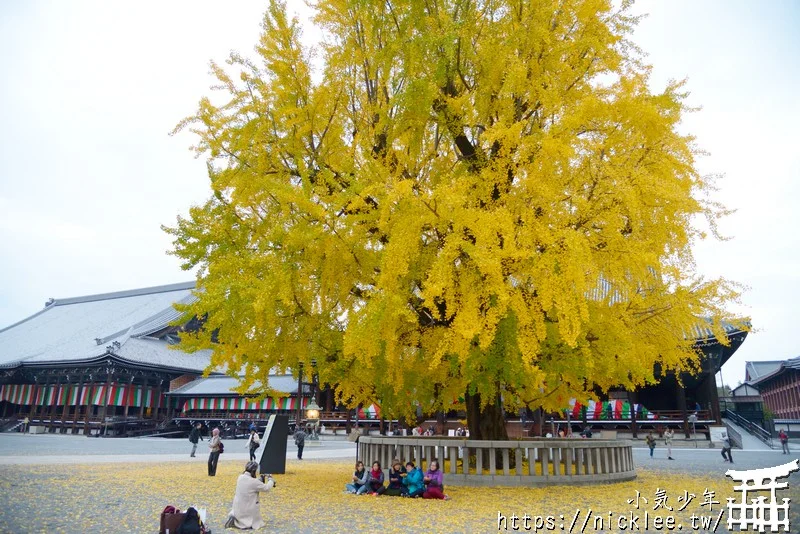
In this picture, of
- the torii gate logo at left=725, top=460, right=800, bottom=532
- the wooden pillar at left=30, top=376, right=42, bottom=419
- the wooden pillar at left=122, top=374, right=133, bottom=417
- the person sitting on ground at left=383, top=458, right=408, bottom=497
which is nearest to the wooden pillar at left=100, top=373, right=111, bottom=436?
the wooden pillar at left=122, top=374, right=133, bottom=417

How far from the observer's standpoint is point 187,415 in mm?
41750

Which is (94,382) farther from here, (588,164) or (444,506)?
(588,164)

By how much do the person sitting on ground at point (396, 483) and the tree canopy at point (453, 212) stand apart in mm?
1769

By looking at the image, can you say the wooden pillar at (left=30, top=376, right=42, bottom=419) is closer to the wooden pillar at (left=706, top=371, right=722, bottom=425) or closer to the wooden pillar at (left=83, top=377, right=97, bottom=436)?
the wooden pillar at (left=83, top=377, right=97, bottom=436)

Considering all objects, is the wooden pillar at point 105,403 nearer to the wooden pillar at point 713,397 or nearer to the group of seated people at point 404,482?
the group of seated people at point 404,482

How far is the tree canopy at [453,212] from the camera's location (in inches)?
340

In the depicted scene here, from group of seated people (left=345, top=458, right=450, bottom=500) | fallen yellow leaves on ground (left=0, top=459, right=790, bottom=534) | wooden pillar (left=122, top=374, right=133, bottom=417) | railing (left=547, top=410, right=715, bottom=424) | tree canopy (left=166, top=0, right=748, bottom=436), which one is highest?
tree canopy (left=166, top=0, right=748, bottom=436)

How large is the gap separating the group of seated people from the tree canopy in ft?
5.75

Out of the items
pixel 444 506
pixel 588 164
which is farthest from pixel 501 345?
pixel 588 164

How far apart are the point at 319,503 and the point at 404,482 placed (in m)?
1.70

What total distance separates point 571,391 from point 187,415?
37.0 m

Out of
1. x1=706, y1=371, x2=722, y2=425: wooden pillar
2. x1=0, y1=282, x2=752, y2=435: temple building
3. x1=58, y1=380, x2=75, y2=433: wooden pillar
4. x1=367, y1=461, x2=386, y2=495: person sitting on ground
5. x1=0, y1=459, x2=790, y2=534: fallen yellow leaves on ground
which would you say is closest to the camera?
x1=0, y1=459, x2=790, y2=534: fallen yellow leaves on ground

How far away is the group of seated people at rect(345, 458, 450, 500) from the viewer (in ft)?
31.8

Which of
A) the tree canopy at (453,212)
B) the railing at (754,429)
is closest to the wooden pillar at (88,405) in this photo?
the tree canopy at (453,212)
